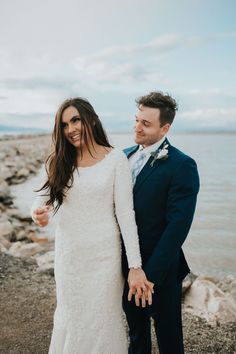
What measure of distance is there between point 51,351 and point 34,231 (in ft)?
24.1

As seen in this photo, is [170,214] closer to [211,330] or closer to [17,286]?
[211,330]

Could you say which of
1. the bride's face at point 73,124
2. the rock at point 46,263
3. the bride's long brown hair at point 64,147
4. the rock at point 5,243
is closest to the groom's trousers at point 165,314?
the bride's long brown hair at point 64,147

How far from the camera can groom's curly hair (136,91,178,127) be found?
2951 millimetres

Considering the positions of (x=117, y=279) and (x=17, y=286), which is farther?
(x=17, y=286)

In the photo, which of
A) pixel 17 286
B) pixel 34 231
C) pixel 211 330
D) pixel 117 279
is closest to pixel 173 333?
pixel 117 279

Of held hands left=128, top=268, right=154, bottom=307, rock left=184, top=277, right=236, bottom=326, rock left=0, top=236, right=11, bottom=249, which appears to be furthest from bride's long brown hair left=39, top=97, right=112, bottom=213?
rock left=0, top=236, right=11, bottom=249

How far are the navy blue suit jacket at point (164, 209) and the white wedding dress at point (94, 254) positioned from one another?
0.12 meters

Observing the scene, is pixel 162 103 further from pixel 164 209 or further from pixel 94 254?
pixel 94 254

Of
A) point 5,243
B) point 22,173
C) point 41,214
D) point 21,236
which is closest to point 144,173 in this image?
point 41,214

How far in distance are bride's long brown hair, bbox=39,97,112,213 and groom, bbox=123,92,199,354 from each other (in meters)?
0.34

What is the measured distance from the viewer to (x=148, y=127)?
9.74ft

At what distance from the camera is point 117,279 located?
9.24 ft

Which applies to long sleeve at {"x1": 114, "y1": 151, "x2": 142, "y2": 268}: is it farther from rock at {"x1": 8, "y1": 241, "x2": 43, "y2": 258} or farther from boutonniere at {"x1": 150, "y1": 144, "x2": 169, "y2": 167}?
rock at {"x1": 8, "y1": 241, "x2": 43, "y2": 258}

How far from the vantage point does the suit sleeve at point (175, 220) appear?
2648 millimetres
